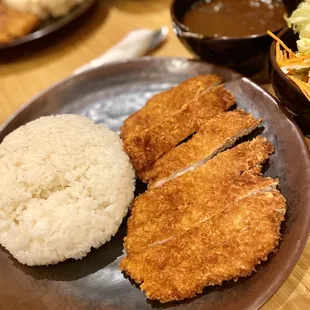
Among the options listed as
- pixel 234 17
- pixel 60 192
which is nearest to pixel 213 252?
pixel 60 192

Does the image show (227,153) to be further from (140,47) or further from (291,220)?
(140,47)

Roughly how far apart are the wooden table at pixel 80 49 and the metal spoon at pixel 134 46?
0.22ft

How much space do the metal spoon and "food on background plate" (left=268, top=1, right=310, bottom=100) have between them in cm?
99

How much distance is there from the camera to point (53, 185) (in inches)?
67.6

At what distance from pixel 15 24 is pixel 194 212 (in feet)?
6.60

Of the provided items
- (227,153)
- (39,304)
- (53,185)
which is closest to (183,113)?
(227,153)

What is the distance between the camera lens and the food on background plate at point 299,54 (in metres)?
1.76

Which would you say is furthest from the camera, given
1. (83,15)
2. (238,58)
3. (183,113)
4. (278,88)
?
(83,15)

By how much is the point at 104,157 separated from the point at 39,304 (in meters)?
0.65

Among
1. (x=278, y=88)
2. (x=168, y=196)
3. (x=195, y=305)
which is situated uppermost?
(x=278, y=88)

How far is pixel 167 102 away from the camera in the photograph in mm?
2104

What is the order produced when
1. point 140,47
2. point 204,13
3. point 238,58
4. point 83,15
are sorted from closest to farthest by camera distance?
point 238,58 < point 204,13 < point 140,47 < point 83,15

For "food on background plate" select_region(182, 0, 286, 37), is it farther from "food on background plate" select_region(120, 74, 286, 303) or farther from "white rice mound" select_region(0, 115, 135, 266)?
"white rice mound" select_region(0, 115, 135, 266)

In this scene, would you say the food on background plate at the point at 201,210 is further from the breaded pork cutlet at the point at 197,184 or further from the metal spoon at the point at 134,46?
the metal spoon at the point at 134,46
